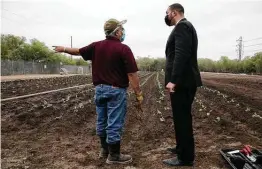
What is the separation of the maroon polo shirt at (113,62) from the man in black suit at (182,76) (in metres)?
0.56

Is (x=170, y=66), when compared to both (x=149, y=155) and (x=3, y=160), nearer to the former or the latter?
(x=149, y=155)

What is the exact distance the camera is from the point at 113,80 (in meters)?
4.83

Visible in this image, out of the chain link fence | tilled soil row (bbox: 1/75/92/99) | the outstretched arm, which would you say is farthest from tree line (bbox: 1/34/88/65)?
the outstretched arm

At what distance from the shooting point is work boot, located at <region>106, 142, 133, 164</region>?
4.74 metres

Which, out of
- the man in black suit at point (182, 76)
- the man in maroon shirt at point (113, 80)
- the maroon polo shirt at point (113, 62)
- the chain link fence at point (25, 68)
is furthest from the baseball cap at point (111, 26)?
the chain link fence at point (25, 68)

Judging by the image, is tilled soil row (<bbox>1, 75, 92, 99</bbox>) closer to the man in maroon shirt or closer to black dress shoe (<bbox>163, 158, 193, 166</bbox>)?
the man in maroon shirt

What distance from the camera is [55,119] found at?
822cm

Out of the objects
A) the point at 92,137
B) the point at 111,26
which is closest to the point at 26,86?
the point at 92,137

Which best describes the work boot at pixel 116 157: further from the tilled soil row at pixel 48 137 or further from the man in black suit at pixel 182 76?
the man in black suit at pixel 182 76

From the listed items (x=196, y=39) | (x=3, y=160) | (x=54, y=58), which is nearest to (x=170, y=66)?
(x=196, y=39)

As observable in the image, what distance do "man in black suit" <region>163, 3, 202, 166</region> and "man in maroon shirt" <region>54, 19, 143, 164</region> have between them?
565 mm

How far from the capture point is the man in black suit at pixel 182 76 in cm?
449

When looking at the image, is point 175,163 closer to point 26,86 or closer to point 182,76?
point 182,76

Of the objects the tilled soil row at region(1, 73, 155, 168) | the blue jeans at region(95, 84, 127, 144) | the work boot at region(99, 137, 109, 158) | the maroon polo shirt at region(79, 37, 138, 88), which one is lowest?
the tilled soil row at region(1, 73, 155, 168)
